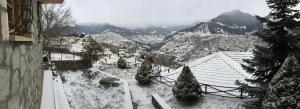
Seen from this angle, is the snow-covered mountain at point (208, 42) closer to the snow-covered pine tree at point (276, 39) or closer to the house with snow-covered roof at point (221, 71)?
the house with snow-covered roof at point (221, 71)

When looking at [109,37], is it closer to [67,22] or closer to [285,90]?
[67,22]

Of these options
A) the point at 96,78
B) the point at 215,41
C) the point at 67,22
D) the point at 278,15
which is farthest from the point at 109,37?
the point at 278,15

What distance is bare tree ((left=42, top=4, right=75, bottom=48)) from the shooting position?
28456 millimetres

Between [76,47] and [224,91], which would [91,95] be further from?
[76,47]

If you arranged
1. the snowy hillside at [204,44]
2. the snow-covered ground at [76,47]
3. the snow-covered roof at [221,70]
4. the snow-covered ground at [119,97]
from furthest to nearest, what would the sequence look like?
the snowy hillside at [204,44] < the snow-covered ground at [76,47] < the snow-covered roof at [221,70] < the snow-covered ground at [119,97]

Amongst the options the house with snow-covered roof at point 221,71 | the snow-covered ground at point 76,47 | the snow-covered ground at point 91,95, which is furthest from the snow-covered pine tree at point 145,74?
the snow-covered ground at point 76,47

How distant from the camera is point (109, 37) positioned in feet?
555

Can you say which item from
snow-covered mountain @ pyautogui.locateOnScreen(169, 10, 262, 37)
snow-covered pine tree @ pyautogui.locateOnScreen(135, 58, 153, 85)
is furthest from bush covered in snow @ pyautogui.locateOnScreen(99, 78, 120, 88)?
snow-covered mountain @ pyautogui.locateOnScreen(169, 10, 262, 37)

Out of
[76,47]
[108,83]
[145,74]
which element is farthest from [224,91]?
[76,47]

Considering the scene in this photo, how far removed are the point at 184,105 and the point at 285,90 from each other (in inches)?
268

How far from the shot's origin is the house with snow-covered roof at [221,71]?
16469 millimetres

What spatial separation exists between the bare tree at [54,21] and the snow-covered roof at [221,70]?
14051 mm

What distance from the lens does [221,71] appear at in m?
17.7

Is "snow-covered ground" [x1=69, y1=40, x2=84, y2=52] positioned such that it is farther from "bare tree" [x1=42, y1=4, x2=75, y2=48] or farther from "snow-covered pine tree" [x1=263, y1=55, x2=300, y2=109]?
"snow-covered pine tree" [x1=263, y1=55, x2=300, y2=109]
